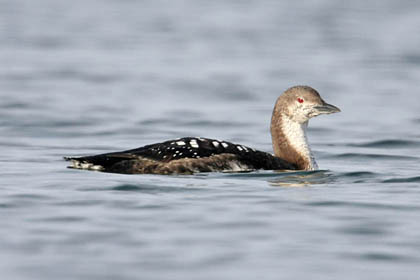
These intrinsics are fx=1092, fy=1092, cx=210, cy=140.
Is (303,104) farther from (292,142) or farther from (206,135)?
(206,135)

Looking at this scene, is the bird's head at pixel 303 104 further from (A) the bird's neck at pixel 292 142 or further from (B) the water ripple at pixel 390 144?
(B) the water ripple at pixel 390 144

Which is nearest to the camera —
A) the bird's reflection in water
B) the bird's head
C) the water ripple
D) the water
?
the water

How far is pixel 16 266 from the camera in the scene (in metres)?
6.89

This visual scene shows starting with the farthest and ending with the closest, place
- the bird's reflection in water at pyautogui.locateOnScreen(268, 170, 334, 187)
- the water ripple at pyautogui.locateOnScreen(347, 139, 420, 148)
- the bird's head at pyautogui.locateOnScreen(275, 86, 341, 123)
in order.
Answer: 1. the water ripple at pyautogui.locateOnScreen(347, 139, 420, 148)
2. the bird's head at pyautogui.locateOnScreen(275, 86, 341, 123)
3. the bird's reflection in water at pyautogui.locateOnScreen(268, 170, 334, 187)

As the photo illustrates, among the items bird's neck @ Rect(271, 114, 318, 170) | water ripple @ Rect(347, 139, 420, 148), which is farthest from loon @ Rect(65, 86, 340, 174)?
water ripple @ Rect(347, 139, 420, 148)

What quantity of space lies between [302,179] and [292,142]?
765 mm

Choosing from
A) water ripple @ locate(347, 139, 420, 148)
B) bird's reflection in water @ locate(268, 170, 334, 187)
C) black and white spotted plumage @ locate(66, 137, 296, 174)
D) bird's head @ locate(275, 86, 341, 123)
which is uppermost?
bird's head @ locate(275, 86, 341, 123)

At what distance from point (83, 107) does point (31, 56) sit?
6402 millimetres

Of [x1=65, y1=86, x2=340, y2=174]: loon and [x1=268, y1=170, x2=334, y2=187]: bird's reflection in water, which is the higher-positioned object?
[x1=65, y1=86, x2=340, y2=174]: loon

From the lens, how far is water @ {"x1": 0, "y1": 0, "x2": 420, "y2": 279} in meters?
7.31

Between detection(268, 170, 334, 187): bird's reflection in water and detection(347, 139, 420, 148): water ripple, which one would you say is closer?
detection(268, 170, 334, 187): bird's reflection in water

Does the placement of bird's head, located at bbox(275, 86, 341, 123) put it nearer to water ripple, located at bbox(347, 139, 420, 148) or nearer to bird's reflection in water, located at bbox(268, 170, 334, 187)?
bird's reflection in water, located at bbox(268, 170, 334, 187)

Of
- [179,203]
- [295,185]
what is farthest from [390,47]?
[179,203]

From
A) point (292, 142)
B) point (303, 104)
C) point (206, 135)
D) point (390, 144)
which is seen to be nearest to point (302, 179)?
point (292, 142)
